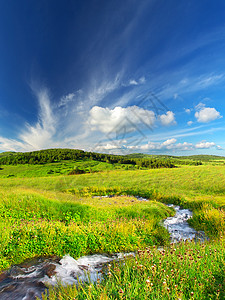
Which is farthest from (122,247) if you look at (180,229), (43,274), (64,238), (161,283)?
(180,229)

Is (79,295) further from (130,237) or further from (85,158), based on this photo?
(85,158)

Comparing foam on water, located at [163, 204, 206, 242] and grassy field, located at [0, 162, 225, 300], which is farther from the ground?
grassy field, located at [0, 162, 225, 300]

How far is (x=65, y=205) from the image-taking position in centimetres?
1223

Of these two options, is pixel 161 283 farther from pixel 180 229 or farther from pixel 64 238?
pixel 180 229

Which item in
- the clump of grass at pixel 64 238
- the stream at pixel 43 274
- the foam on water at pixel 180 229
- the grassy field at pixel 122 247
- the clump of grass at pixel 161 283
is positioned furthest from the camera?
the foam on water at pixel 180 229

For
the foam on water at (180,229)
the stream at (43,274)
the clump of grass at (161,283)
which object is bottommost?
the foam on water at (180,229)

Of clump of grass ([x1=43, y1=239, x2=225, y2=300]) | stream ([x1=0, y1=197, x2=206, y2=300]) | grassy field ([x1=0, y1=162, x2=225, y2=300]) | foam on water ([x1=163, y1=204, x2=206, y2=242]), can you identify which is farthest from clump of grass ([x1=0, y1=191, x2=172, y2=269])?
clump of grass ([x1=43, y1=239, x2=225, y2=300])

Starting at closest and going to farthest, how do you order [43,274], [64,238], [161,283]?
[161,283] < [43,274] < [64,238]

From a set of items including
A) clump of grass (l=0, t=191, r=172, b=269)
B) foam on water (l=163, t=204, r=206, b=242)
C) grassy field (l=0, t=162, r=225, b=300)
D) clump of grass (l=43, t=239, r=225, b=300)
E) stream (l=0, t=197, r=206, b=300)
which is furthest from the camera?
foam on water (l=163, t=204, r=206, b=242)

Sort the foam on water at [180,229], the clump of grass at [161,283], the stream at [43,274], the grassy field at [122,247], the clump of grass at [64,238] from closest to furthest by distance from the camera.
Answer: the clump of grass at [161,283]
the grassy field at [122,247]
the stream at [43,274]
the clump of grass at [64,238]
the foam on water at [180,229]

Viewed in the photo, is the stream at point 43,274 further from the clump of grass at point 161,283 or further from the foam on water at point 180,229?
the foam on water at point 180,229

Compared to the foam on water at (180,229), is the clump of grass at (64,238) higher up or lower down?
higher up

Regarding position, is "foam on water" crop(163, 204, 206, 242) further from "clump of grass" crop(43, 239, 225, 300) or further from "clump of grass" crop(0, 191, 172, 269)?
"clump of grass" crop(43, 239, 225, 300)

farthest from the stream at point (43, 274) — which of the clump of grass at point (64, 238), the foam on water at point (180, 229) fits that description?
the foam on water at point (180, 229)
